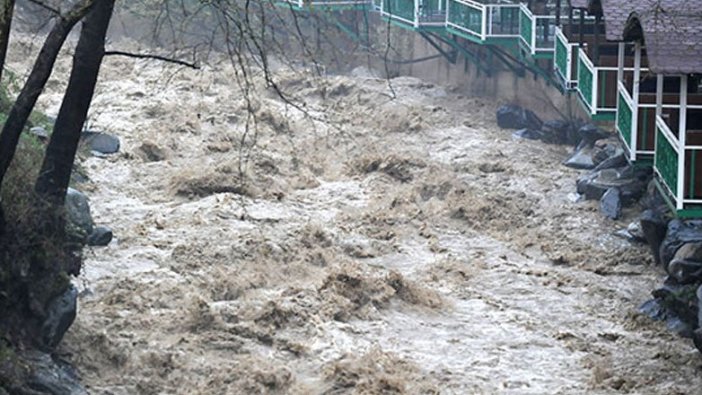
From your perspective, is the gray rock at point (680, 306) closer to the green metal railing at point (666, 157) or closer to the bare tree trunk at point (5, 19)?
the green metal railing at point (666, 157)

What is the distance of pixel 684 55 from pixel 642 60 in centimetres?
472

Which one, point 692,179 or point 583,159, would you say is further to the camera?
point 583,159

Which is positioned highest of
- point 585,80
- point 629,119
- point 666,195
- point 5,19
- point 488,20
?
point 5,19

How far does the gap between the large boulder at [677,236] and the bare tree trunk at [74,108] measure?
28.4 ft

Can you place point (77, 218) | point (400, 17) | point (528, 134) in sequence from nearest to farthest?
point (77, 218)
point (528, 134)
point (400, 17)

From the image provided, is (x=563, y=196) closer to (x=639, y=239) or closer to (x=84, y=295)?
(x=639, y=239)

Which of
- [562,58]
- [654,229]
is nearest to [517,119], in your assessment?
[562,58]

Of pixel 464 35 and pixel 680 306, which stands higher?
pixel 464 35

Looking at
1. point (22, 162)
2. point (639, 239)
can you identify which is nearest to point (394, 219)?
point (639, 239)

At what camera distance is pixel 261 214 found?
22078 mm

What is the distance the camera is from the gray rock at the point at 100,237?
1864 cm

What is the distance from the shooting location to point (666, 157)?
55.1 ft

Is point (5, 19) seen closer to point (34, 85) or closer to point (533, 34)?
point (34, 85)

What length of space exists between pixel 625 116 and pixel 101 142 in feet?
34.0
